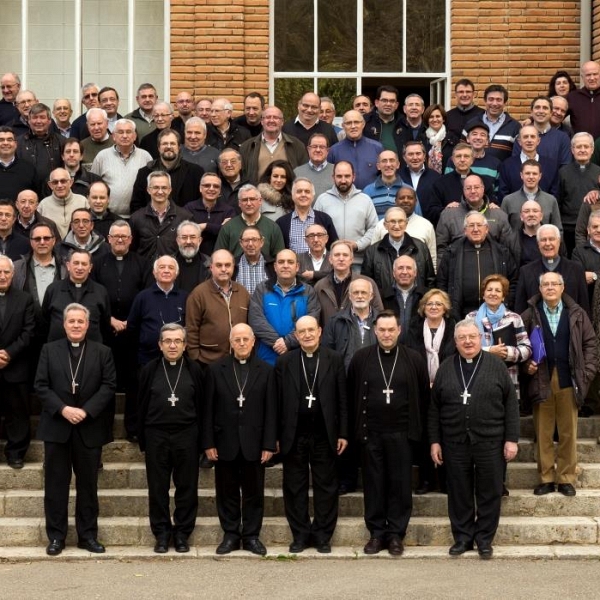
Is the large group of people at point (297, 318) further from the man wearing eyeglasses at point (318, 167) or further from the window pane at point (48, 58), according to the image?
the window pane at point (48, 58)

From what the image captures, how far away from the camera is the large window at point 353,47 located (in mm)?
17328

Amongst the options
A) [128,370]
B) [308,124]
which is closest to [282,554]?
[128,370]

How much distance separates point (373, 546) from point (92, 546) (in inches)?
89.8

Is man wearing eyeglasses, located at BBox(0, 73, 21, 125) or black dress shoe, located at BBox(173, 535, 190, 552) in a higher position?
man wearing eyeglasses, located at BBox(0, 73, 21, 125)

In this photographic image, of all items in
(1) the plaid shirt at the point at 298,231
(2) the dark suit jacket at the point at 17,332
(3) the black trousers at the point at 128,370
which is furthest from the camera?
(1) the plaid shirt at the point at 298,231

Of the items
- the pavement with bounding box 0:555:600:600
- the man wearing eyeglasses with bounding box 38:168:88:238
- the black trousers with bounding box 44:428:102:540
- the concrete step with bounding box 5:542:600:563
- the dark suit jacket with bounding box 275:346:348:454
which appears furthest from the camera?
the man wearing eyeglasses with bounding box 38:168:88:238

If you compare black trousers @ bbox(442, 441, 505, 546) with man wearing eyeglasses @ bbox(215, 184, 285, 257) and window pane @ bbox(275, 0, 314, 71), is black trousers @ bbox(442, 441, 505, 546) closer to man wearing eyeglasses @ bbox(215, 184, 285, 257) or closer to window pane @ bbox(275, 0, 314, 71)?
man wearing eyeglasses @ bbox(215, 184, 285, 257)

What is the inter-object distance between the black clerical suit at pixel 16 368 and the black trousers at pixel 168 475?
1408 millimetres

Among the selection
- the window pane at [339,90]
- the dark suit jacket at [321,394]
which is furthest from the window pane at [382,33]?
the dark suit jacket at [321,394]

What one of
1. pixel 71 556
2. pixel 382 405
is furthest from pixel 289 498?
pixel 71 556

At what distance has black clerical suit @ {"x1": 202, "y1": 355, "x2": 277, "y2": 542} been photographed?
11.1 metres

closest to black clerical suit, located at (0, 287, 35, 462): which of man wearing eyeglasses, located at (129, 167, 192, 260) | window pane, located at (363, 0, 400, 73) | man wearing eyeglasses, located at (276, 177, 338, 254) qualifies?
man wearing eyeglasses, located at (129, 167, 192, 260)

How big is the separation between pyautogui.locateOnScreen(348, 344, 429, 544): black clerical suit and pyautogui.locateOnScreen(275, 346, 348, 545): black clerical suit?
213 mm

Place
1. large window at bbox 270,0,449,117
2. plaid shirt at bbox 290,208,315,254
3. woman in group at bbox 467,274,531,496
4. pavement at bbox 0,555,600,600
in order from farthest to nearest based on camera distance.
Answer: large window at bbox 270,0,449,117
plaid shirt at bbox 290,208,315,254
woman in group at bbox 467,274,531,496
pavement at bbox 0,555,600,600
